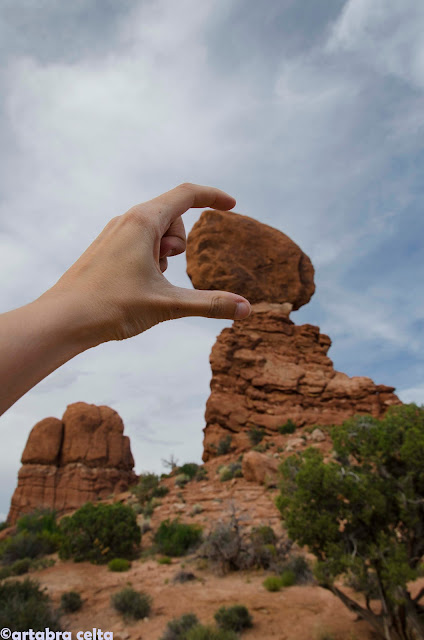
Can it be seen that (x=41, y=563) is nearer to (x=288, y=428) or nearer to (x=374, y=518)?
(x=374, y=518)

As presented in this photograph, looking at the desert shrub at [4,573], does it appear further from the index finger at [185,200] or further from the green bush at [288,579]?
the index finger at [185,200]

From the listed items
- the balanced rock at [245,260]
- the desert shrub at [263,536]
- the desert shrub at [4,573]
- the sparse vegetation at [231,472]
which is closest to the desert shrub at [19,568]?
the desert shrub at [4,573]

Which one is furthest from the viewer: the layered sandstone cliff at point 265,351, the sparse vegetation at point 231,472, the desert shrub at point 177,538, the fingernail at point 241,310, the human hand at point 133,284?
the layered sandstone cliff at point 265,351

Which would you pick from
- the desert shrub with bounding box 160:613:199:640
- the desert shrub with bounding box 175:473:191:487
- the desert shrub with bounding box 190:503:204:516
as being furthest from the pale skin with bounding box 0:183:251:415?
the desert shrub with bounding box 175:473:191:487

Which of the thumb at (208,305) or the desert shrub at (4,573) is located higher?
the thumb at (208,305)

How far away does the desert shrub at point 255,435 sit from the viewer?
1002 inches

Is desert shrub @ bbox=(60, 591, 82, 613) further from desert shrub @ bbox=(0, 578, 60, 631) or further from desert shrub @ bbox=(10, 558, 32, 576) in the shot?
desert shrub @ bbox=(10, 558, 32, 576)

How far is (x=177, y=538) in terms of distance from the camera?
1331cm

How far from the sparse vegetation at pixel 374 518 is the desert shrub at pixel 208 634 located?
1.82m

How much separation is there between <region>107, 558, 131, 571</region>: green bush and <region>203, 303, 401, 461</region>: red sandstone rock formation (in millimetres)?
13855

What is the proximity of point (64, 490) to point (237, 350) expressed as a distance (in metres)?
14.7

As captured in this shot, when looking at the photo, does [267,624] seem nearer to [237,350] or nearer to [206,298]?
[206,298]

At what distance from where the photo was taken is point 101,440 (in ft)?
99.3

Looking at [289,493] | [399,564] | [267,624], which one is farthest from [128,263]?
[267,624]
